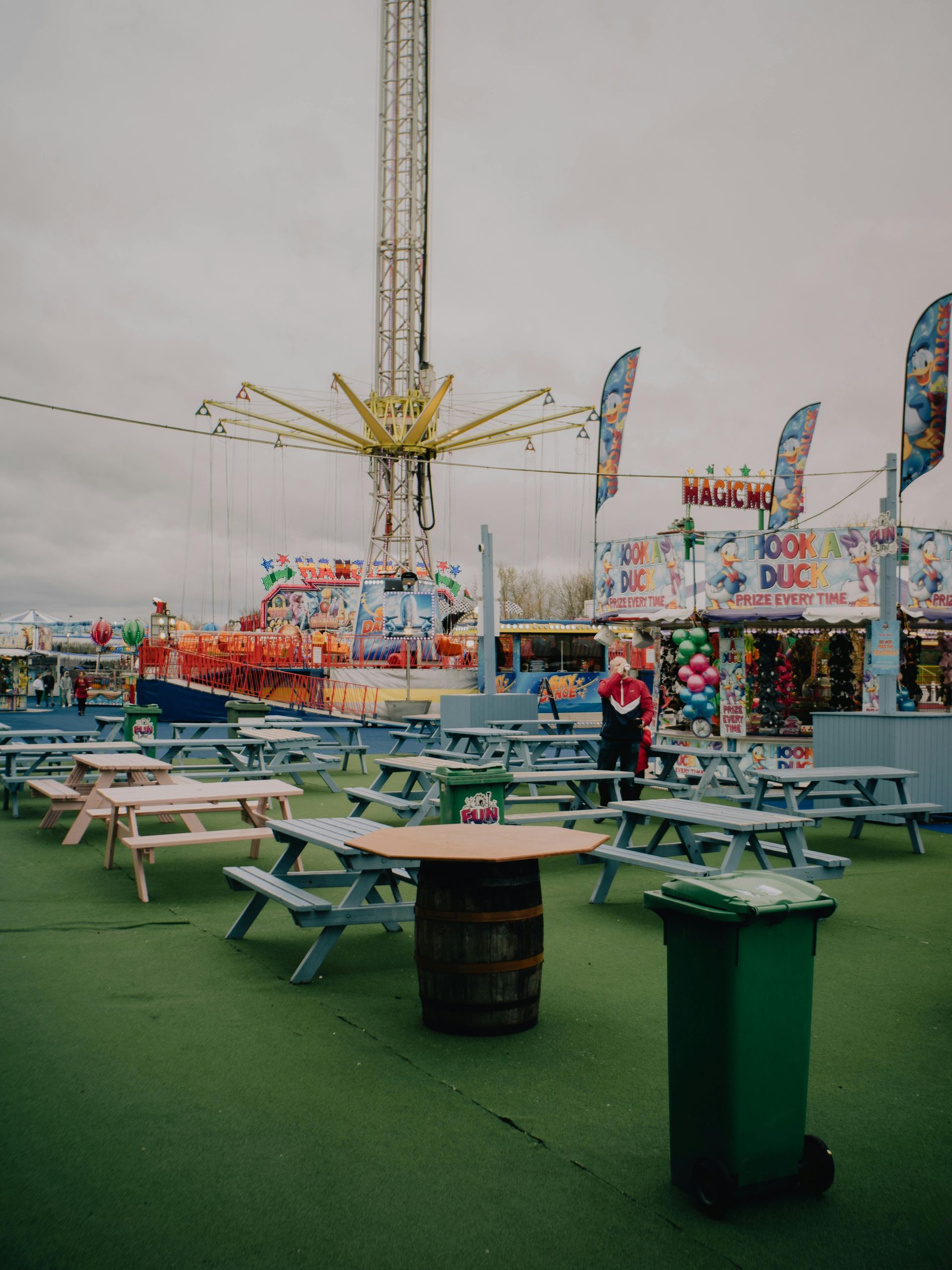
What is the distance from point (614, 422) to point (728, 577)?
3992 millimetres

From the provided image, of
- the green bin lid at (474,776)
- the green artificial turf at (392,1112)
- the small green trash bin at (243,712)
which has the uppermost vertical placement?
the green bin lid at (474,776)

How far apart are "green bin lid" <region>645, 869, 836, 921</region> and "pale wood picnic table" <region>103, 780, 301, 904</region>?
369cm

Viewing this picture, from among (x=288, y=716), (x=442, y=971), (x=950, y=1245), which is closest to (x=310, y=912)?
(x=442, y=971)

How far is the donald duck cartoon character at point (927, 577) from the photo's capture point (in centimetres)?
1476

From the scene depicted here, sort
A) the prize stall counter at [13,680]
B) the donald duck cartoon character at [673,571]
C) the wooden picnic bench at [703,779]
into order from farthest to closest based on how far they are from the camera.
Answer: the prize stall counter at [13,680] < the donald duck cartoon character at [673,571] < the wooden picnic bench at [703,779]

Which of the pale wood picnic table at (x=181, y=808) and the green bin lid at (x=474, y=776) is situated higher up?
the green bin lid at (x=474, y=776)

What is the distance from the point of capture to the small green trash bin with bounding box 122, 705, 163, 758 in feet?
44.3

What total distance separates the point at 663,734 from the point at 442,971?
43.7 ft

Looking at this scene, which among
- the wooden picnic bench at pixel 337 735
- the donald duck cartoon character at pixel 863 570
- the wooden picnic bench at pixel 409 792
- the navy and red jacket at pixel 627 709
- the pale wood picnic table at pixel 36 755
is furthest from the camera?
the donald duck cartoon character at pixel 863 570

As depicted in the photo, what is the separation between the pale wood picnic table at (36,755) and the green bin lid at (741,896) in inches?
333

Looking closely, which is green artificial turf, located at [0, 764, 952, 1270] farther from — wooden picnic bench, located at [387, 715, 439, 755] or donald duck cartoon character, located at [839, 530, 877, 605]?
donald duck cartoon character, located at [839, 530, 877, 605]

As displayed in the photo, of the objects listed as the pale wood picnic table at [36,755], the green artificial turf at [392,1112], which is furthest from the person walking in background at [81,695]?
the green artificial turf at [392,1112]

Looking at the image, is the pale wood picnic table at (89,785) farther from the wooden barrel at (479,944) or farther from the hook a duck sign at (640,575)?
the hook a duck sign at (640,575)

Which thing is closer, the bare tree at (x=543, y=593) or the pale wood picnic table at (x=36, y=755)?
the pale wood picnic table at (x=36, y=755)
